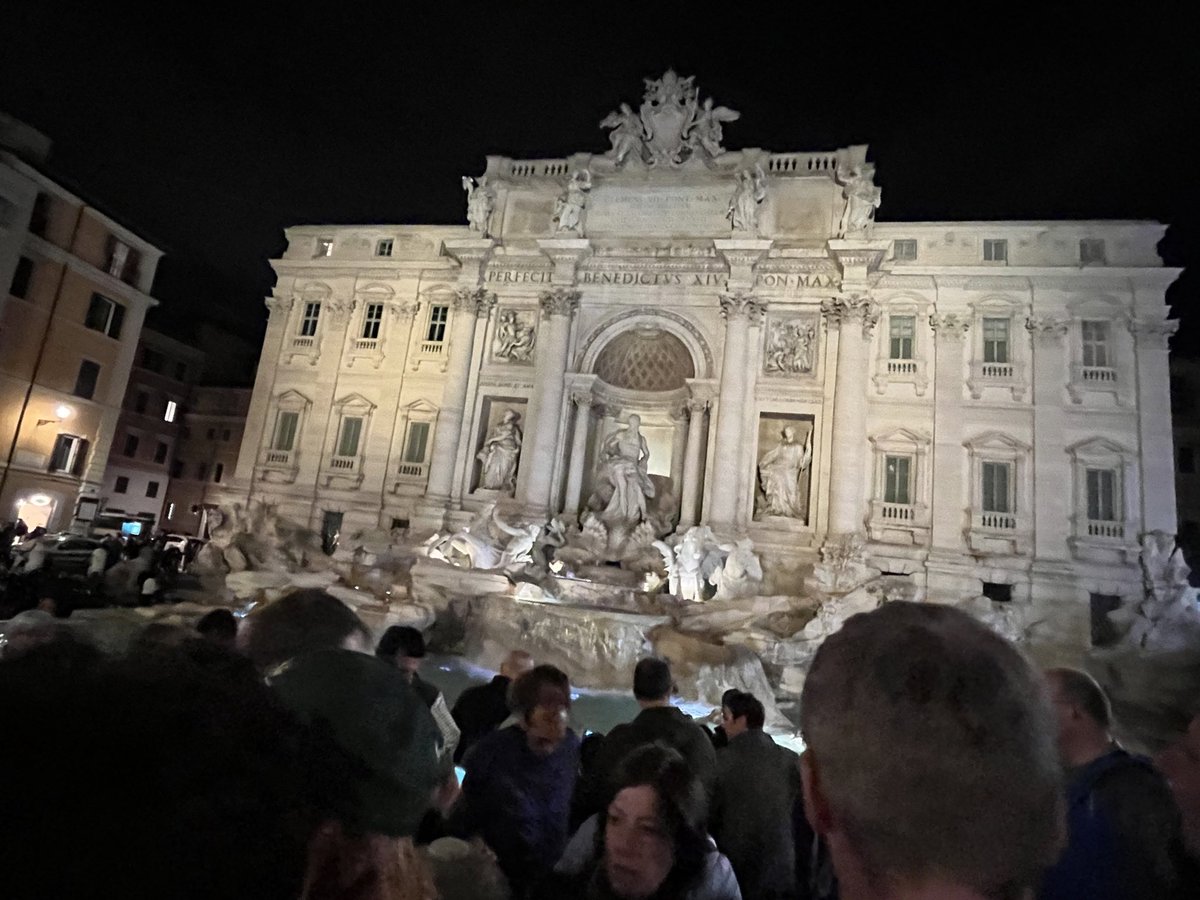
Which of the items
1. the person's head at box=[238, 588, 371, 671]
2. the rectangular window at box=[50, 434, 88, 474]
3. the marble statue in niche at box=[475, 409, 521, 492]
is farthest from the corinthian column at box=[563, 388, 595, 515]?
the rectangular window at box=[50, 434, 88, 474]

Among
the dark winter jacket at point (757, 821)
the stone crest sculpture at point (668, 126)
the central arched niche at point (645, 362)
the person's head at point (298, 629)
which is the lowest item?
the dark winter jacket at point (757, 821)

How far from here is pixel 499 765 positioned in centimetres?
299

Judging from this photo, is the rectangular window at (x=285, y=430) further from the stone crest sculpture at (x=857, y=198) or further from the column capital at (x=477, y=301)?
the stone crest sculpture at (x=857, y=198)

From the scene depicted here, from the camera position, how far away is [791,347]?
19219 mm

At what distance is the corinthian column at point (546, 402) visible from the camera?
19312 mm

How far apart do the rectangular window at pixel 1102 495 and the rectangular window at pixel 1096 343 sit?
9.87 ft

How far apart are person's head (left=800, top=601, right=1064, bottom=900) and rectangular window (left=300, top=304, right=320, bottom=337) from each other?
2577 centimetres

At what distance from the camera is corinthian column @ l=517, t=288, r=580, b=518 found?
19312mm

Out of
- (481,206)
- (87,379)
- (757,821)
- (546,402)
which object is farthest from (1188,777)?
(87,379)

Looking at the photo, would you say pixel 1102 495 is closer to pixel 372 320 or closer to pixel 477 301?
pixel 477 301

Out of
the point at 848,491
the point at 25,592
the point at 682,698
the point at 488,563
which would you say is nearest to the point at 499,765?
the point at 682,698

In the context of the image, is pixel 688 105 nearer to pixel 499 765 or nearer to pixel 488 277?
pixel 488 277

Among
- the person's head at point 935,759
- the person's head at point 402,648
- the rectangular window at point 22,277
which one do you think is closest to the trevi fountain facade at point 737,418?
the rectangular window at point 22,277

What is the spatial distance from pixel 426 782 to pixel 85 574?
1682 cm
